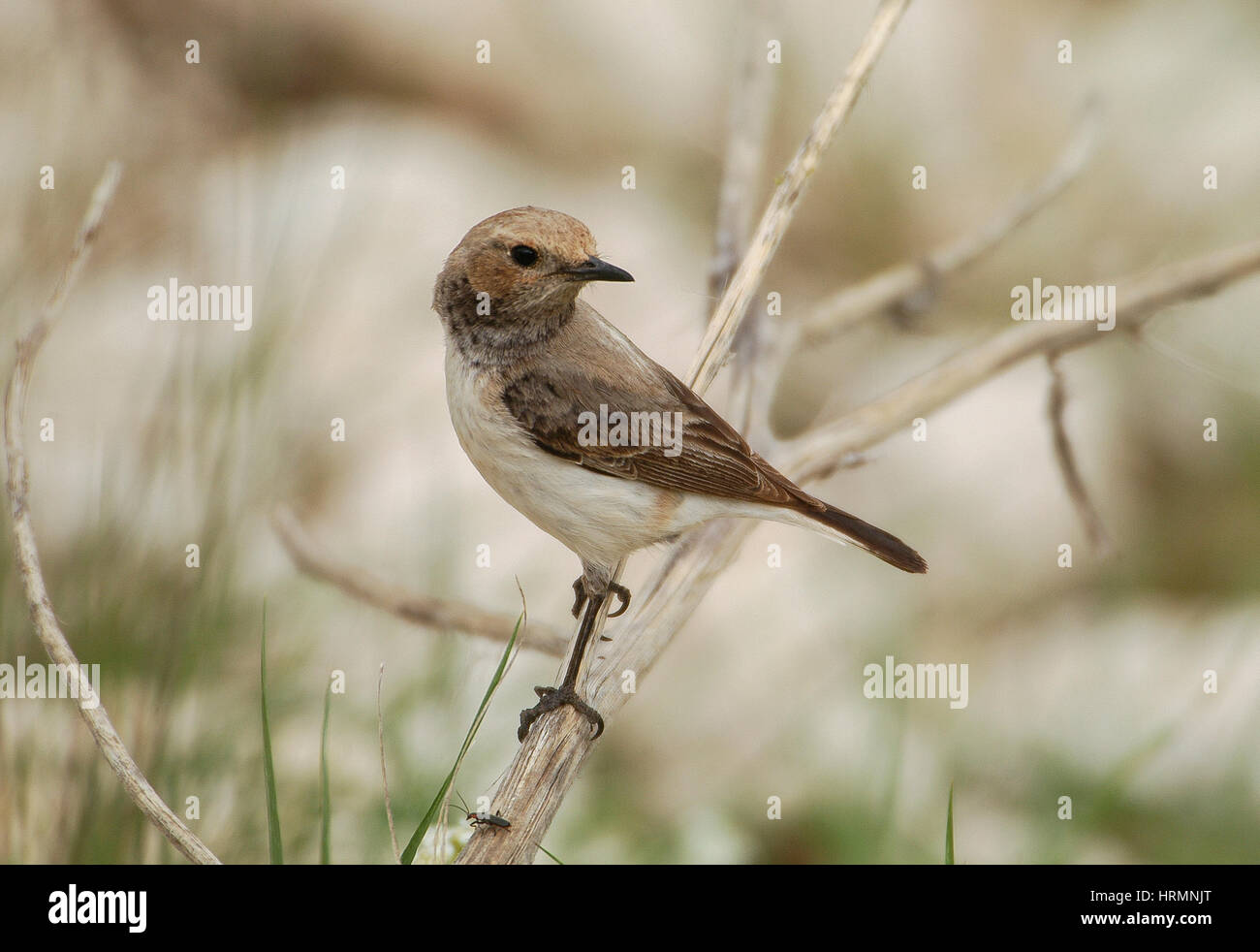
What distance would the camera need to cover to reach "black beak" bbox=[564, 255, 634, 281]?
302cm

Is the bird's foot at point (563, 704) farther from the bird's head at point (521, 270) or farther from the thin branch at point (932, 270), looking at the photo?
the thin branch at point (932, 270)

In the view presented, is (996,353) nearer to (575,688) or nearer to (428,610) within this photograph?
(575,688)

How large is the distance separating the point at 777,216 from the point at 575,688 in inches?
57.7

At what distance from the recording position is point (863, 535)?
3.31 m

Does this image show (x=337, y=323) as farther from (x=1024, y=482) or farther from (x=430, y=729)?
(x=1024, y=482)

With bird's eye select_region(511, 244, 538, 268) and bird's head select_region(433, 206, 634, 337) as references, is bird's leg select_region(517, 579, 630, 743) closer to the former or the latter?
bird's head select_region(433, 206, 634, 337)

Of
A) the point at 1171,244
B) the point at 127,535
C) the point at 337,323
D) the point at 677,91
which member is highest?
the point at 677,91

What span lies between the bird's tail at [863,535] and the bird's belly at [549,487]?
0.44m

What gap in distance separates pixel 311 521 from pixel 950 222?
15.3 feet

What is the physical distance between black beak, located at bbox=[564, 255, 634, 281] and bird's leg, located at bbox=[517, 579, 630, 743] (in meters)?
0.91

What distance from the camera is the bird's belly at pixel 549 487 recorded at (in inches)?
127

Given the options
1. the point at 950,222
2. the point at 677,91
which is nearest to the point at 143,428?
the point at 677,91


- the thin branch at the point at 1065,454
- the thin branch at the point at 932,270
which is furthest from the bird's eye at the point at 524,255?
the thin branch at the point at 1065,454

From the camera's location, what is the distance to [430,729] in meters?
3.94
